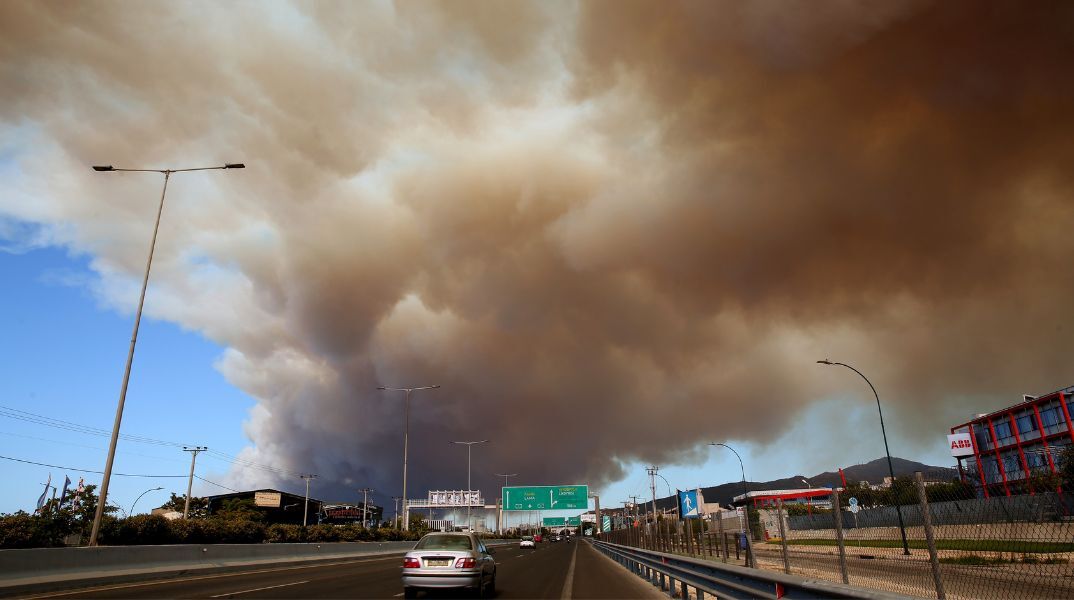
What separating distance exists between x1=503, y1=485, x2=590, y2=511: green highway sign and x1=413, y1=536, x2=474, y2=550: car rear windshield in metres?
69.8

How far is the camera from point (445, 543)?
15.2 meters

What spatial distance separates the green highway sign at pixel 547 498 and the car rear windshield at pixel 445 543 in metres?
69.8

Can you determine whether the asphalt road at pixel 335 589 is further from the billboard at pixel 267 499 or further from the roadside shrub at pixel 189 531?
the billboard at pixel 267 499

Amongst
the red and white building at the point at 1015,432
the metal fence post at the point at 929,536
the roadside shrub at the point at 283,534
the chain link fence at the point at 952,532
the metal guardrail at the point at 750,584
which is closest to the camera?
the metal guardrail at the point at 750,584

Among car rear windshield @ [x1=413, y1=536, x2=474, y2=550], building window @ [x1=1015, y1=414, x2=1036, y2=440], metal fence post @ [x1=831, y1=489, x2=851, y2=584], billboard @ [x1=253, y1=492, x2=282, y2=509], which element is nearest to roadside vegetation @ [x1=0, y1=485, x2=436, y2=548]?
car rear windshield @ [x1=413, y1=536, x2=474, y2=550]

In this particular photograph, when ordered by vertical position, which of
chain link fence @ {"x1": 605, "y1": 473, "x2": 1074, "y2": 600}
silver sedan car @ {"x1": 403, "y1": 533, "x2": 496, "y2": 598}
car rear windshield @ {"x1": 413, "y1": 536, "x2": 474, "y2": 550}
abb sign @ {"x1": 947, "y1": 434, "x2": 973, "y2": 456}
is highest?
abb sign @ {"x1": 947, "y1": 434, "x2": 973, "y2": 456}

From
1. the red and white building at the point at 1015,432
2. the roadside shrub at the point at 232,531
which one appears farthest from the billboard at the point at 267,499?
the red and white building at the point at 1015,432

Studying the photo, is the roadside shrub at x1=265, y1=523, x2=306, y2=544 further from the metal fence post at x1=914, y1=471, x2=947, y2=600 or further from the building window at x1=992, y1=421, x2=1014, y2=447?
the building window at x1=992, y1=421, x2=1014, y2=447

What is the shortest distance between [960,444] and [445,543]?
358 ft

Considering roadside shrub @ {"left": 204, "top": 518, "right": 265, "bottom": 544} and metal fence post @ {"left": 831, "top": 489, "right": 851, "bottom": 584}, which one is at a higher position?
metal fence post @ {"left": 831, "top": 489, "right": 851, "bottom": 584}

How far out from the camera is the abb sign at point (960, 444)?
97.9 metres

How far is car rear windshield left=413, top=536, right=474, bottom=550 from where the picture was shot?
14843 mm

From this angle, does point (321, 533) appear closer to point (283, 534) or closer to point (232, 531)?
point (283, 534)

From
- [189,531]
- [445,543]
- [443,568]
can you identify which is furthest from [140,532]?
[443,568]
